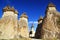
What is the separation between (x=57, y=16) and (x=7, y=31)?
7665 millimetres

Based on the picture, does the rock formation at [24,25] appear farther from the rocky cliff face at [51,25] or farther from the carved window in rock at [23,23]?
the rocky cliff face at [51,25]

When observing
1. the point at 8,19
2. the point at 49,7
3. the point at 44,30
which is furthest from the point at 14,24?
the point at 49,7

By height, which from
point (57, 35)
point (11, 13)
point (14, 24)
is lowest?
point (57, 35)

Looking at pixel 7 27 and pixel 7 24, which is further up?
pixel 7 24

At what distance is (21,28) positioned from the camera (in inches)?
1115

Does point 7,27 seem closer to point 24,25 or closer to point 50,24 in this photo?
point 50,24

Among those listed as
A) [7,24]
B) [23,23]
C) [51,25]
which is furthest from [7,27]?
[23,23]

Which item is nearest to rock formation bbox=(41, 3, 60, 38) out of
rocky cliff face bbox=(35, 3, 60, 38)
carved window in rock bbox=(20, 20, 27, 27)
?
rocky cliff face bbox=(35, 3, 60, 38)

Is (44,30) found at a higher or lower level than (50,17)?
lower

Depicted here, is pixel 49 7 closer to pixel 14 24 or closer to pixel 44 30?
pixel 44 30

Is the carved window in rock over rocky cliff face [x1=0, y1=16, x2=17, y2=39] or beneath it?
over

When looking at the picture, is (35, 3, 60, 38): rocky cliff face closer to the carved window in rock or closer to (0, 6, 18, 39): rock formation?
(0, 6, 18, 39): rock formation

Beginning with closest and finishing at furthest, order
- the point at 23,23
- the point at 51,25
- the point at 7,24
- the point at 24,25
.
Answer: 1. the point at 51,25
2. the point at 7,24
3. the point at 24,25
4. the point at 23,23

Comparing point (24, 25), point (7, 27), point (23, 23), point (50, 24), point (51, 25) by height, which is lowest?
point (7, 27)
